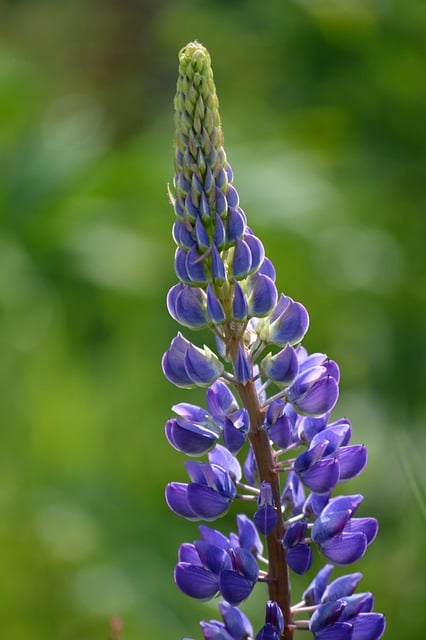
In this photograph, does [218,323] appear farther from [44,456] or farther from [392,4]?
[392,4]

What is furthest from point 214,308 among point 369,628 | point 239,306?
point 369,628

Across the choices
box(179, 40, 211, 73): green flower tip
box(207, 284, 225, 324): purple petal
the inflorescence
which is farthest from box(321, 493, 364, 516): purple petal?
box(179, 40, 211, 73): green flower tip

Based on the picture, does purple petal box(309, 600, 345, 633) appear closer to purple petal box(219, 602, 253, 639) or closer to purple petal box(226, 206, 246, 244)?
purple petal box(219, 602, 253, 639)

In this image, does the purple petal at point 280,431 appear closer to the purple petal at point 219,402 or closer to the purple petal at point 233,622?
the purple petal at point 219,402

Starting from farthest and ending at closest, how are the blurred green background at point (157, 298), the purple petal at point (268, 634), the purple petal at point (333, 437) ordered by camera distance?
the blurred green background at point (157, 298), the purple petal at point (333, 437), the purple petal at point (268, 634)

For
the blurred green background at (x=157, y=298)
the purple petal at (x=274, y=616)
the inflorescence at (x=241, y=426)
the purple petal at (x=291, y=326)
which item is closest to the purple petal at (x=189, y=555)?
the inflorescence at (x=241, y=426)

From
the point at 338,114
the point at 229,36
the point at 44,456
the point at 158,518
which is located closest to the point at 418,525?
the point at 158,518
